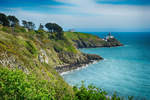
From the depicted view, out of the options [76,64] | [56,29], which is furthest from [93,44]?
[76,64]

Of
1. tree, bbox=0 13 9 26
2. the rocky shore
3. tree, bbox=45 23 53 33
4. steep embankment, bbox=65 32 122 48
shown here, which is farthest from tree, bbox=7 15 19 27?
steep embankment, bbox=65 32 122 48

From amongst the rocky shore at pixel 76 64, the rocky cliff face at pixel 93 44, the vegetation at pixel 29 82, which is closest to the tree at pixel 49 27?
the rocky shore at pixel 76 64

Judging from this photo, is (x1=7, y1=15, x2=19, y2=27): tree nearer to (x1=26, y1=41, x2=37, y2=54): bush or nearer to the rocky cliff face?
(x1=26, y1=41, x2=37, y2=54): bush

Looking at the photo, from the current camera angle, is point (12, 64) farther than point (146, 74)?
No

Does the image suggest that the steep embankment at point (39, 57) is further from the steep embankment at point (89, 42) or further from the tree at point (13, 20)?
the steep embankment at point (89, 42)

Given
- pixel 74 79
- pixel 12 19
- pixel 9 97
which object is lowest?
pixel 74 79

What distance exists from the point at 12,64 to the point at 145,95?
33311 millimetres

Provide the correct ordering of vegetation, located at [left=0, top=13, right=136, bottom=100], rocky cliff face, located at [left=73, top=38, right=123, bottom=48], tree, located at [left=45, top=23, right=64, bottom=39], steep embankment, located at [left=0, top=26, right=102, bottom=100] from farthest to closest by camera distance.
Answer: rocky cliff face, located at [left=73, top=38, right=123, bottom=48] < tree, located at [left=45, top=23, right=64, bottom=39] < steep embankment, located at [left=0, top=26, right=102, bottom=100] < vegetation, located at [left=0, top=13, right=136, bottom=100]

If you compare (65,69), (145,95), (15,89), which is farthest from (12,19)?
(15,89)

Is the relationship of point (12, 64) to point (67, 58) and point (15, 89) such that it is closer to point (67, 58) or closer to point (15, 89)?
point (15, 89)

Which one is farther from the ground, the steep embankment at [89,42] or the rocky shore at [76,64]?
the steep embankment at [89,42]

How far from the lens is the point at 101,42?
152875mm

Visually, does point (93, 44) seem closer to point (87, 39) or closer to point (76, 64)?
point (87, 39)

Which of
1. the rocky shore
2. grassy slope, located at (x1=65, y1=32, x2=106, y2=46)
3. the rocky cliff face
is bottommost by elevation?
the rocky shore
